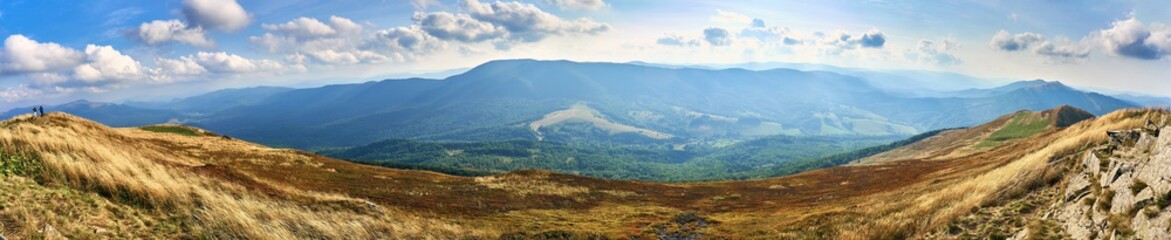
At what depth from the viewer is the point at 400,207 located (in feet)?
128

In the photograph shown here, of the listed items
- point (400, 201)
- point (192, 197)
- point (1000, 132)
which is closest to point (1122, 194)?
point (192, 197)

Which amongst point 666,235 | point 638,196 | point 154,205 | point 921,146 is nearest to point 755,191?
point 638,196

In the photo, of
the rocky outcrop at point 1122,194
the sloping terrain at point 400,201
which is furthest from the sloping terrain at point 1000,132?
the rocky outcrop at point 1122,194

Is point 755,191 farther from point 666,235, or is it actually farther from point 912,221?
point 912,221

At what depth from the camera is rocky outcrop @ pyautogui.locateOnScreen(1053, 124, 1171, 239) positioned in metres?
16.4

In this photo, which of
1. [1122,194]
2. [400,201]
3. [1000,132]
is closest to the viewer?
[1122,194]

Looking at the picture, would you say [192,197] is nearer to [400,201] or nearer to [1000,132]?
[400,201]

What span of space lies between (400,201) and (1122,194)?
42855 mm

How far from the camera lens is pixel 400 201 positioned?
140ft

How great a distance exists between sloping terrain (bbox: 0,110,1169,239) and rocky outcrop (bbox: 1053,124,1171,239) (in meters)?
0.95

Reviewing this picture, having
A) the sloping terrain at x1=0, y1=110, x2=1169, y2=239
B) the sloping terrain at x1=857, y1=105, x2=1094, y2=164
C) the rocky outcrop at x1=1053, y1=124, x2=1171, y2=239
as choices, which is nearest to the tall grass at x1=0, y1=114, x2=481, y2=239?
the sloping terrain at x1=0, y1=110, x2=1169, y2=239

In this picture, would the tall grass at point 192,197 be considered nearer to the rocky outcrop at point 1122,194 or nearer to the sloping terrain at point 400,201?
the sloping terrain at point 400,201

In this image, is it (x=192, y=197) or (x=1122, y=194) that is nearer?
(x=1122, y=194)

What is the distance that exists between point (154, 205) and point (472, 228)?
18.0 metres
